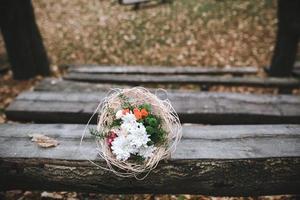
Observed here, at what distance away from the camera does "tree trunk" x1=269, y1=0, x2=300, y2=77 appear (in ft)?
17.4

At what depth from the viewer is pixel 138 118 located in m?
2.48

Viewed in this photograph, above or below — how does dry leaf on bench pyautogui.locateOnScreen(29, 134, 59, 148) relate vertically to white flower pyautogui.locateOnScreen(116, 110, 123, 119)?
below

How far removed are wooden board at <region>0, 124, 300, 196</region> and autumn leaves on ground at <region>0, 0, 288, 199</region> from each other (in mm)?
2937

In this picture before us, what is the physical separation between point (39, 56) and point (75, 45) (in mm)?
1478

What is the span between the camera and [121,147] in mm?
2469

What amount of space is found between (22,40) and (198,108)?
3179 millimetres

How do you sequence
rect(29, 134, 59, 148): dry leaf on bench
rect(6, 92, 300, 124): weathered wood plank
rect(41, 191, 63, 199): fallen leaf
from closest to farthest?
rect(29, 134, 59, 148): dry leaf on bench < rect(41, 191, 63, 199): fallen leaf < rect(6, 92, 300, 124): weathered wood plank

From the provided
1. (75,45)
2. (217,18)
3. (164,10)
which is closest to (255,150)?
(75,45)

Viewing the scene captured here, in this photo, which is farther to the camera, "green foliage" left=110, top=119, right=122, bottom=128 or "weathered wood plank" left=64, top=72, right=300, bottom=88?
"weathered wood plank" left=64, top=72, right=300, bottom=88

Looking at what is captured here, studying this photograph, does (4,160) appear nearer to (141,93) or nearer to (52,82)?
(141,93)

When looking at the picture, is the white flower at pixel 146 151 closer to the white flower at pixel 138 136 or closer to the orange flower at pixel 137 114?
the white flower at pixel 138 136

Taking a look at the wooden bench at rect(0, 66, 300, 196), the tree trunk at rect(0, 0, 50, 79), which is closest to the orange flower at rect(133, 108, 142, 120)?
the wooden bench at rect(0, 66, 300, 196)

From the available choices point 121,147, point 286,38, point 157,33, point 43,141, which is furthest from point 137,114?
point 157,33

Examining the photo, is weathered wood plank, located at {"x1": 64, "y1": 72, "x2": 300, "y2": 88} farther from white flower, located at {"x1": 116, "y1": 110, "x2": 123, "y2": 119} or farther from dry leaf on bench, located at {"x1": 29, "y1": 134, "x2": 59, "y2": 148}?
white flower, located at {"x1": 116, "y1": 110, "x2": 123, "y2": 119}
